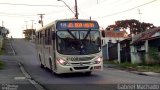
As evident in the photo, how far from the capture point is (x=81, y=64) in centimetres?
2289

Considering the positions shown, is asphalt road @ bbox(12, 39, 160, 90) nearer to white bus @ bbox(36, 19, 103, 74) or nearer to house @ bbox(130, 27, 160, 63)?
white bus @ bbox(36, 19, 103, 74)

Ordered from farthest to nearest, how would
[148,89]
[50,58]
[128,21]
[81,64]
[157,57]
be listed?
[128,21]
[157,57]
[50,58]
[81,64]
[148,89]

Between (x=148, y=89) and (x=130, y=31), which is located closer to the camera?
(x=148, y=89)

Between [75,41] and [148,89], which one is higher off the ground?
[75,41]

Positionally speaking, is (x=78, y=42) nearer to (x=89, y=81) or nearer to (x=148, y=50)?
(x=89, y=81)

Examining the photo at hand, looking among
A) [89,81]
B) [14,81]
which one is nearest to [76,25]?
[89,81]

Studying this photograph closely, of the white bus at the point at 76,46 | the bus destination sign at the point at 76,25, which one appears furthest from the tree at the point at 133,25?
the white bus at the point at 76,46

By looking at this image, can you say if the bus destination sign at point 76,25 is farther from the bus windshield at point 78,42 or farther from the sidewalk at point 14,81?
the sidewalk at point 14,81

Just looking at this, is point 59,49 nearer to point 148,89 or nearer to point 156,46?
point 148,89

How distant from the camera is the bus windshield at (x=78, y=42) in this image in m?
23.0

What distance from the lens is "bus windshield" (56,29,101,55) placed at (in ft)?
75.4

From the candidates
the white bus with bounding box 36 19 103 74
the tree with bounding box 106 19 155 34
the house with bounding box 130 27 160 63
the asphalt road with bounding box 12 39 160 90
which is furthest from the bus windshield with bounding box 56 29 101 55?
the tree with bounding box 106 19 155 34

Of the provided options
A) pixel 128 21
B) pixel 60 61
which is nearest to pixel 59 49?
pixel 60 61

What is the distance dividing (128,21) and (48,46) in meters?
86.1
